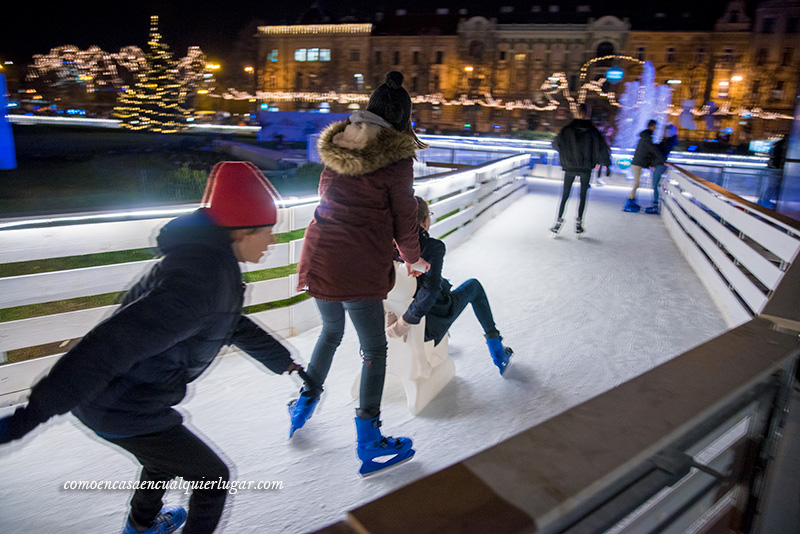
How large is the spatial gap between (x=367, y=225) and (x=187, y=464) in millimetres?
Answer: 1009

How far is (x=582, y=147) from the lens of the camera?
270 inches

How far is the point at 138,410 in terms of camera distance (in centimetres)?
133

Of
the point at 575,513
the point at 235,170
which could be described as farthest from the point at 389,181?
the point at 575,513

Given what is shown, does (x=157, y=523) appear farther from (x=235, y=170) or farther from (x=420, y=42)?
(x=420, y=42)

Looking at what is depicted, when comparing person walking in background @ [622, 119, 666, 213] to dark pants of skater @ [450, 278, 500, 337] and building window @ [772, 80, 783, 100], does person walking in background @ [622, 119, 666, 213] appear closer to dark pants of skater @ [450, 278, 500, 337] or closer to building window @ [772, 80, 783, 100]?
dark pants of skater @ [450, 278, 500, 337]

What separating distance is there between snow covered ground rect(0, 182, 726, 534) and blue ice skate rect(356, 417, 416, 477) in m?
0.04

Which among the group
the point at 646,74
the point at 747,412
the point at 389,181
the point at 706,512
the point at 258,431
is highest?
the point at 646,74

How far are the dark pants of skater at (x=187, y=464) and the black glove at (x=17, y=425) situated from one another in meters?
0.31

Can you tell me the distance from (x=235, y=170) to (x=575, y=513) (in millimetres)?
1149

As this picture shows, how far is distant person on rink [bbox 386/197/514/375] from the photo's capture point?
2.46m

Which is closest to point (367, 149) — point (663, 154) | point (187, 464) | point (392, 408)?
point (187, 464)

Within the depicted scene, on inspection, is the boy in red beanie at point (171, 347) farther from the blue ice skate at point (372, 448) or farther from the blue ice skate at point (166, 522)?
the blue ice skate at point (372, 448)

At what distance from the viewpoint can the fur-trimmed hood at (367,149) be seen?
6.37 feet

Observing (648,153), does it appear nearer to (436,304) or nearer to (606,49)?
(436,304)
